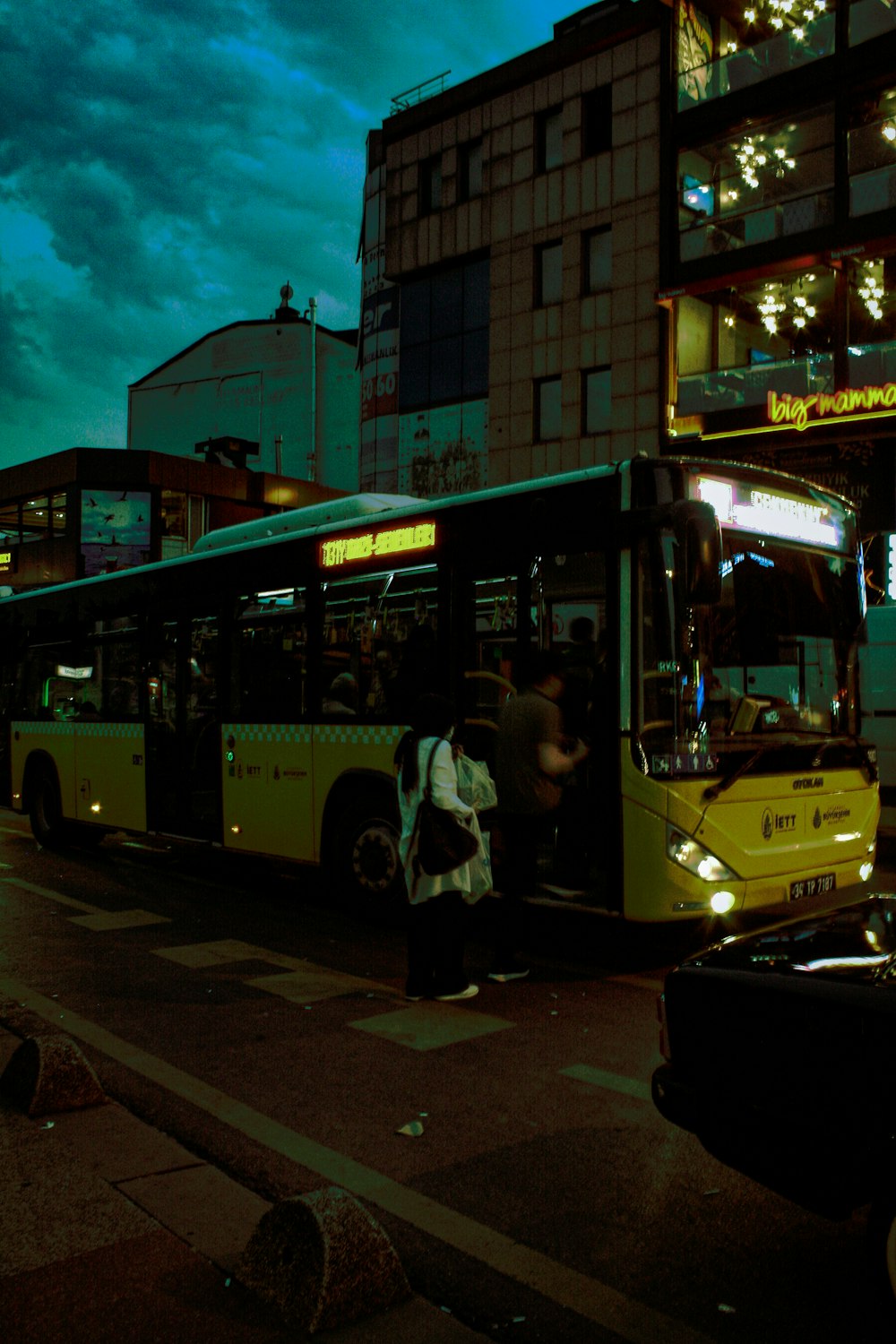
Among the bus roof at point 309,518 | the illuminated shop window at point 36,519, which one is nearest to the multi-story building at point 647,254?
the bus roof at point 309,518

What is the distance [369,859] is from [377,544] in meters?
2.44

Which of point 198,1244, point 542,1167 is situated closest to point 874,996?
point 542,1167

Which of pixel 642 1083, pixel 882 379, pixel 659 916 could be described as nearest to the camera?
pixel 642 1083

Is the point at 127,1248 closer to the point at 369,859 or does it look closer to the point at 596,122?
the point at 369,859

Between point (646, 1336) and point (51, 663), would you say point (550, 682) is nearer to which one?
point (646, 1336)

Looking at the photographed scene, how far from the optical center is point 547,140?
28.5 metres

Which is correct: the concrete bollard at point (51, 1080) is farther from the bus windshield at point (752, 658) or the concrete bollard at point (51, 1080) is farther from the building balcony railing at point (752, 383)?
the building balcony railing at point (752, 383)

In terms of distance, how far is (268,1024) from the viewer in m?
6.16

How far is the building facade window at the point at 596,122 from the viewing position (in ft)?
89.4

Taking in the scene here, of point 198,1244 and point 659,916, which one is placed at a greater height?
point 659,916

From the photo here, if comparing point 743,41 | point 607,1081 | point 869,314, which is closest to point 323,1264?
point 607,1081

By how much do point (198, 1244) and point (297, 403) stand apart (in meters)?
43.6

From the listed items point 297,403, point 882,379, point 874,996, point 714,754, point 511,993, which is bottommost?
point 511,993

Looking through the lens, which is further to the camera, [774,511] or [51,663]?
[51,663]
